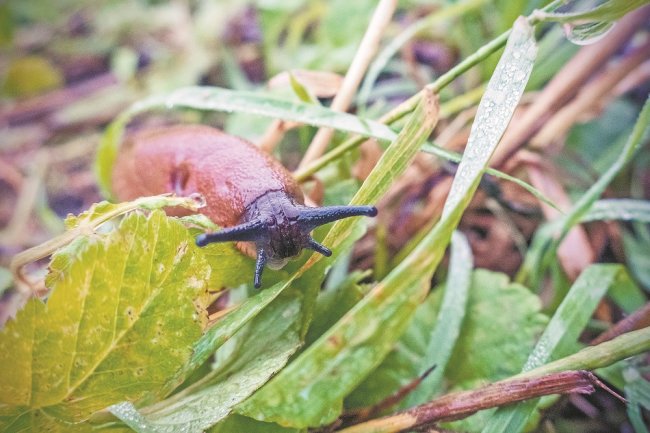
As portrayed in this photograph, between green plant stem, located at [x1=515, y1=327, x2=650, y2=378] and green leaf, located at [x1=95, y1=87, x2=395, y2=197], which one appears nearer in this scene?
green plant stem, located at [x1=515, y1=327, x2=650, y2=378]

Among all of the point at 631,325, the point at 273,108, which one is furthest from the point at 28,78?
the point at 631,325

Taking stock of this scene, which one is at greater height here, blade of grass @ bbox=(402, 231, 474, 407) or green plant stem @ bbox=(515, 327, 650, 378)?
green plant stem @ bbox=(515, 327, 650, 378)

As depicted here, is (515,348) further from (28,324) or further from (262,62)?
(262,62)

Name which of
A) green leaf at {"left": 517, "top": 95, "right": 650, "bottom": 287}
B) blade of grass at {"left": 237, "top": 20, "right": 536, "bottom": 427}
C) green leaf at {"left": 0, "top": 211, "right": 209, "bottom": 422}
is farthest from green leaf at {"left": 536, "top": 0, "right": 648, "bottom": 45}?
green leaf at {"left": 0, "top": 211, "right": 209, "bottom": 422}

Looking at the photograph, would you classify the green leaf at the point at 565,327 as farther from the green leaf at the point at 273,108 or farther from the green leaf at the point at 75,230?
the green leaf at the point at 75,230

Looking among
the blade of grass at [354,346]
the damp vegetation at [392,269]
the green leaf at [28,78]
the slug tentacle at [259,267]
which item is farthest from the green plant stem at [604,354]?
the green leaf at [28,78]

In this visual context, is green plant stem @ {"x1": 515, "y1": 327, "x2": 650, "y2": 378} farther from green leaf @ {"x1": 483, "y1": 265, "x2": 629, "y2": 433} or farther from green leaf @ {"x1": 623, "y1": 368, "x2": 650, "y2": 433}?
green leaf @ {"x1": 623, "y1": 368, "x2": 650, "y2": 433}

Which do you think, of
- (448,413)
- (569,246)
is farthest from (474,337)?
(569,246)

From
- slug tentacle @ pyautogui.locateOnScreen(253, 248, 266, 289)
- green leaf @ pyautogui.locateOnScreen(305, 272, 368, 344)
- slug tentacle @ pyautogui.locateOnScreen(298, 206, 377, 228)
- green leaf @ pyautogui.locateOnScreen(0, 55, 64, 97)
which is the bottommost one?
green leaf @ pyautogui.locateOnScreen(0, 55, 64, 97)
